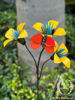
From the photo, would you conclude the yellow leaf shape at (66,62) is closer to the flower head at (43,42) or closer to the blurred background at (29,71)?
the flower head at (43,42)

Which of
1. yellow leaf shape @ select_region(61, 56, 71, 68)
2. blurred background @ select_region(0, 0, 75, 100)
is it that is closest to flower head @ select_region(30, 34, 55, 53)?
yellow leaf shape @ select_region(61, 56, 71, 68)

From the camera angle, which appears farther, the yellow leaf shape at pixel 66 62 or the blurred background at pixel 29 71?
the blurred background at pixel 29 71

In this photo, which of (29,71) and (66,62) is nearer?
(66,62)

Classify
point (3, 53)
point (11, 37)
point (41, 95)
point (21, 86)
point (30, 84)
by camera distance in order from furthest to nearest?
point (3, 53) → point (30, 84) → point (21, 86) → point (41, 95) → point (11, 37)

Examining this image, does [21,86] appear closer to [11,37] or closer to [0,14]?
[11,37]

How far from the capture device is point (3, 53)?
6.32ft

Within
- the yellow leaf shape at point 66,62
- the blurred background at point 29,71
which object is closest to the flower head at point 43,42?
the yellow leaf shape at point 66,62

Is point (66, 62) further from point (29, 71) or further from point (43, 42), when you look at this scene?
point (29, 71)

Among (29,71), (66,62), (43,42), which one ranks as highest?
(43,42)

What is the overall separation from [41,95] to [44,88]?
0.25 meters

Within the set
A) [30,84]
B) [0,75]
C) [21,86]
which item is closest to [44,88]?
[30,84]

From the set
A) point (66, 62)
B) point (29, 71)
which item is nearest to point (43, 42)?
point (66, 62)

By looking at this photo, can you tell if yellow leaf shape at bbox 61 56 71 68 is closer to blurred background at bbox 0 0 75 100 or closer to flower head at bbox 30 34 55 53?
flower head at bbox 30 34 55 53

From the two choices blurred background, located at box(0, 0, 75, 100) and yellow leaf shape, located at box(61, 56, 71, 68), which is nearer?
yellow leaf shape, located at box(61, 56, 71, 68)
